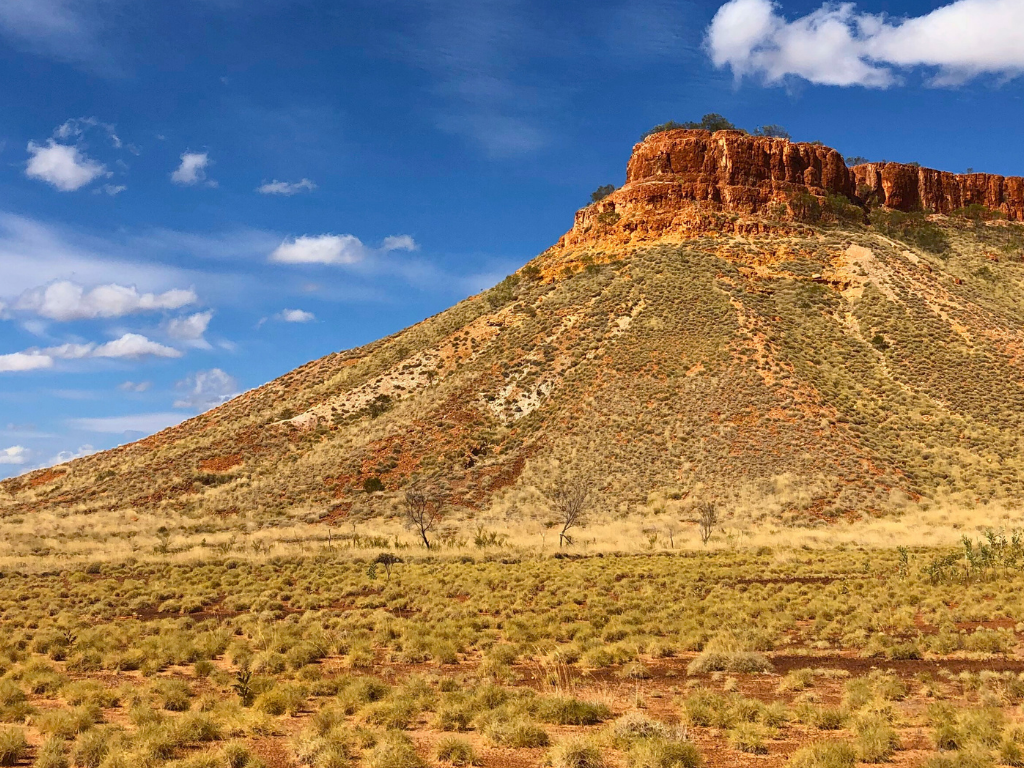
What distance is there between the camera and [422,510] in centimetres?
4084

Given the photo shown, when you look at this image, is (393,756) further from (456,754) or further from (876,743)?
(876,743)

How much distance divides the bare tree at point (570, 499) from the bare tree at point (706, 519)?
20.1 feet

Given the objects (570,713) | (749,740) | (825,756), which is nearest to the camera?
(825,756)

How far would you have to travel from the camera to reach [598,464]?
46.7 meters

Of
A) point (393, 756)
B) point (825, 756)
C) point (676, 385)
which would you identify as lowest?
point (825, 756)

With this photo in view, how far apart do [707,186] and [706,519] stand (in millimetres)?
42410

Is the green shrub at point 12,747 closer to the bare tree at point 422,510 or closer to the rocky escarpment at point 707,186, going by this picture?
the bare tree at point 422,510

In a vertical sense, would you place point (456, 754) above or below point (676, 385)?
below

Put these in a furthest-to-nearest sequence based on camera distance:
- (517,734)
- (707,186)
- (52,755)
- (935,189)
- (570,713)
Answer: (935,189)
(707,186)
(570,713)
(517,734)
(52,755)

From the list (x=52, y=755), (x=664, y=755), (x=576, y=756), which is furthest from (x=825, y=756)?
(x=52, y=755)

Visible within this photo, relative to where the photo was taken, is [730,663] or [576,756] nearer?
[576,756]

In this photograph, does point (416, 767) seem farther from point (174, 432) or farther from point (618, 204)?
point (618, 204)

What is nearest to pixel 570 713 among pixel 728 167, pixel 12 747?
pixel 12 747

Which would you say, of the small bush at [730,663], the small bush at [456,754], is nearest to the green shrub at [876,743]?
the small bush at [730,663]
